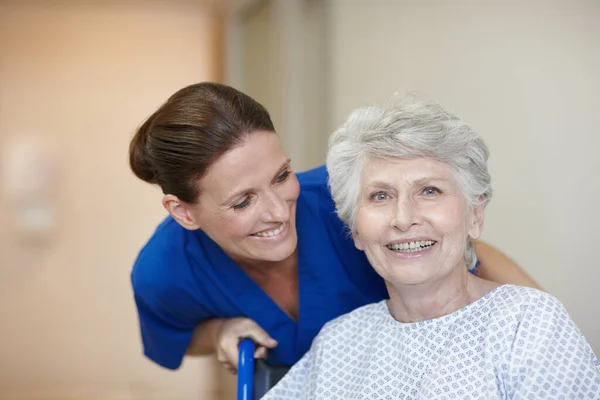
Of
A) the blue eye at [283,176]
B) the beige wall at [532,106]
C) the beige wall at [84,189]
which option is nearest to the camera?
the blue eye at [283,176]

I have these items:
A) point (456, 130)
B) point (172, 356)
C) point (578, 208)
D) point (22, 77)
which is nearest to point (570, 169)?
point (578, 208)

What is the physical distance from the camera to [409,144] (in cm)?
137

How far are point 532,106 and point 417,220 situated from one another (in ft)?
4.15

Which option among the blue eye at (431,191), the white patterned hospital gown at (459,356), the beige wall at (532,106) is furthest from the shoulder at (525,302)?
the beige wall at (532,106)

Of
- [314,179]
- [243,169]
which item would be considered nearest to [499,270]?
[314,179]

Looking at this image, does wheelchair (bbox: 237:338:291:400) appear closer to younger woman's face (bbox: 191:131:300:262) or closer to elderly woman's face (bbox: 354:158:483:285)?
younger woman's face (bbox: 191:131:300:262)

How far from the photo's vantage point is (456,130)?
139 centimetres

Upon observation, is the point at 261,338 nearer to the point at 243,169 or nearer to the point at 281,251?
the point at 281,251

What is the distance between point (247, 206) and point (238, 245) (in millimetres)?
109

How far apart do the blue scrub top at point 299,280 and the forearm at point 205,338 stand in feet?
0.12

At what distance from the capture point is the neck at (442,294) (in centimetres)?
144

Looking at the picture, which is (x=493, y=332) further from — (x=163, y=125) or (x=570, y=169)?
(x=570, y=169)

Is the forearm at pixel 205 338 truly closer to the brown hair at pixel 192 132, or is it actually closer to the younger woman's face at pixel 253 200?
the younger woman's face at pixel 253 200

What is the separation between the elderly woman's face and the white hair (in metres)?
0.02
